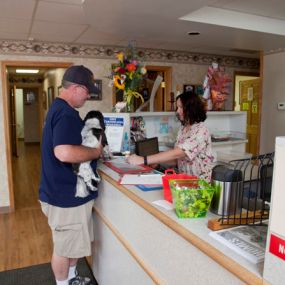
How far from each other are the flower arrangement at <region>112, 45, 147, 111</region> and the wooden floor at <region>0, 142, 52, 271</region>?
180 centimetres

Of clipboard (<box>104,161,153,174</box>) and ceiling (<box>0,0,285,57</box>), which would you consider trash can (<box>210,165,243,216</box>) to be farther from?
ceiling (<box>0,0,285,57</box>)

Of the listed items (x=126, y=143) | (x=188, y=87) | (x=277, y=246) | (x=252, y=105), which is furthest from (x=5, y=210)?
(x=252, y=105)

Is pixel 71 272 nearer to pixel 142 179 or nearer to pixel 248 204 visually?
pixel 142 179

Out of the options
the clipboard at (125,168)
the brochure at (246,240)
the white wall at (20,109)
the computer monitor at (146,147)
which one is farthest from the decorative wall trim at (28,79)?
the brochure at (246,240)

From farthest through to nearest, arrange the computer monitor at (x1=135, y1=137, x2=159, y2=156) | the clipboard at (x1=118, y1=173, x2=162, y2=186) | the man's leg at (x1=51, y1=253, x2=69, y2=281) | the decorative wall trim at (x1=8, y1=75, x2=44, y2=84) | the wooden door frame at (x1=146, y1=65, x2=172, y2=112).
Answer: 1. the decorative wall trim at (x1=8, y1=75, x2=44, y2=84)
2. the wooden door frame at (x1=146, y1=65, x2=172, y2=112)
3. the computer monitor at (x1=135, y1=137, x2=159, y2=156)
4. the man's leg at (x1=51, y1=253, x2=69, y2=281)
5. the clipboard at (x1=118, y1=173, x2=162, y2=186)

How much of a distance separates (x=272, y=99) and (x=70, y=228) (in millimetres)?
3687

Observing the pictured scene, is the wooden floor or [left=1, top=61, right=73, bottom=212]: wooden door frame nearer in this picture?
the wooden floor

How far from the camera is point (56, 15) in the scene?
2908mm

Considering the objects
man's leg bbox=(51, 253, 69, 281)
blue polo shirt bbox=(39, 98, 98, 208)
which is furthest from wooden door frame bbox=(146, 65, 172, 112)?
man's leg bbox=(51, 253, 69, 281)

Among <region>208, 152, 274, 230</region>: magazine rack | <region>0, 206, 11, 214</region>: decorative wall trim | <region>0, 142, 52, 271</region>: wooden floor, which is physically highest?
<region>208, 152, 274, 230</region>: magazine rack

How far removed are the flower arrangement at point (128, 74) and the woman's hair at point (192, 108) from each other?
56 cm

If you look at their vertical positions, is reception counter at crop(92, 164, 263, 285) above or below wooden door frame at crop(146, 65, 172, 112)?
below

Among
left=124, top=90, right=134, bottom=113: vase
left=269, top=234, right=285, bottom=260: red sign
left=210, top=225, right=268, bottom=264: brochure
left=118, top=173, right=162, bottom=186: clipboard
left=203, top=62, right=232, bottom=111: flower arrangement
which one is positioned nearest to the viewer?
left=269, top=234, right=285, bottom=260: red sign

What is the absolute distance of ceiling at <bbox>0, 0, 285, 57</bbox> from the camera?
2383 millimetres
